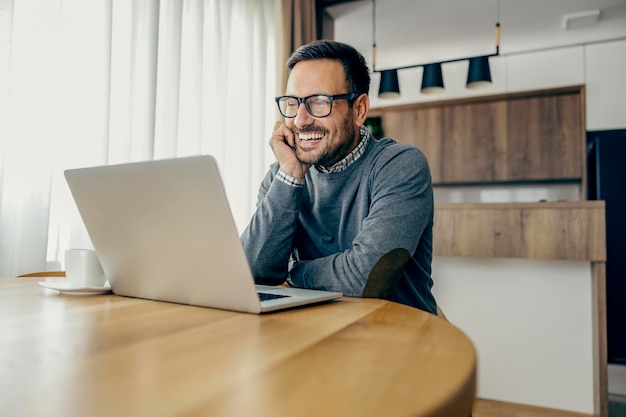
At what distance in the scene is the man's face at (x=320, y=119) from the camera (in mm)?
1279

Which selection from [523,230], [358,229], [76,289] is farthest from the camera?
[523,230]

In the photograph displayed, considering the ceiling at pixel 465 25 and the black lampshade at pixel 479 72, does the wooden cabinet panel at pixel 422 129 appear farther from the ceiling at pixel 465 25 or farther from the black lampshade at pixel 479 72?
the black lampshade at pixel 479 72

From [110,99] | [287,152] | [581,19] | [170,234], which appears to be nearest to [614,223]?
[581,19]

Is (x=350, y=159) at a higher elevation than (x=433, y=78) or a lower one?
lower

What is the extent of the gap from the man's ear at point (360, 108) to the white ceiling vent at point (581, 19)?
348 centimetres

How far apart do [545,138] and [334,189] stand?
3848 mm

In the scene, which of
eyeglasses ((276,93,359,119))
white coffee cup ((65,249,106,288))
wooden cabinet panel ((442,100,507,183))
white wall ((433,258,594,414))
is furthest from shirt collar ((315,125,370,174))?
wooden cabinet panel ((442,100,507,183))

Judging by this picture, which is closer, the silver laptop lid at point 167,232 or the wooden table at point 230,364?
the wooden table at point 230,364

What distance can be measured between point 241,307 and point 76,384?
0.33 meters

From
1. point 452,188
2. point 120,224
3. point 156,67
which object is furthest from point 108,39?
point 452,188

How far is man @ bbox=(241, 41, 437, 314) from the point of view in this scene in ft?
3.63

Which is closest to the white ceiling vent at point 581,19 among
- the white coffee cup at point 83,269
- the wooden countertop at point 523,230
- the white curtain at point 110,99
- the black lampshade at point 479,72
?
the black lampshade at point 479,72

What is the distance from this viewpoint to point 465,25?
14.0 feet

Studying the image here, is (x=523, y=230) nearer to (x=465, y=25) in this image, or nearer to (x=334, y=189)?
(x=334, y=189)
